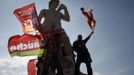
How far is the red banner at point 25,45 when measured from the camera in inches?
613

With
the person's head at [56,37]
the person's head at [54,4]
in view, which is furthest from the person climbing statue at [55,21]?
the person's head at [56,37]

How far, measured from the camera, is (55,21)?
1630 cm

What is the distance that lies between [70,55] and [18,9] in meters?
3.42

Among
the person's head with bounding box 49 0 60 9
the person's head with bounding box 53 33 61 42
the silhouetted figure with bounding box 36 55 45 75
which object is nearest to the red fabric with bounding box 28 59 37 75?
the silhouetted figure with bounding box 36 55 45 75

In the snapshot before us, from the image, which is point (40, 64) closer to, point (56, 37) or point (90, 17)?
point (56, 37)

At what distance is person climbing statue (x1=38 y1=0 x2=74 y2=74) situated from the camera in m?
15.9

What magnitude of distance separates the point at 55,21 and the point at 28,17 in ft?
4.36

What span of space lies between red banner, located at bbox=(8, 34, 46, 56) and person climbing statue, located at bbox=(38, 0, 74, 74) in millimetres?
511

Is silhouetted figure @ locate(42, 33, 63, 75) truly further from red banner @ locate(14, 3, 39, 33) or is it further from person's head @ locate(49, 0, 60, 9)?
person's head @ locate(49, 0, 60, 9)

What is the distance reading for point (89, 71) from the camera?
587 inches

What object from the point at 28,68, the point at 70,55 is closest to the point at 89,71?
the point at 70,55

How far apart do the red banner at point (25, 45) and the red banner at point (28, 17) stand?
1.30 ft

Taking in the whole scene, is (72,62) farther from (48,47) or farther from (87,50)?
(48,47)

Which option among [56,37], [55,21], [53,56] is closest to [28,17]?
[55,21]
